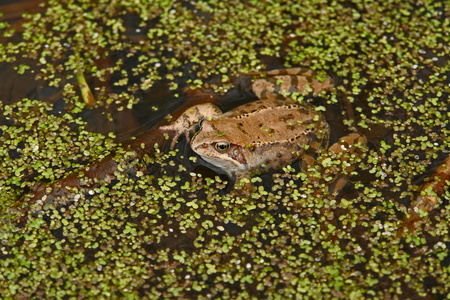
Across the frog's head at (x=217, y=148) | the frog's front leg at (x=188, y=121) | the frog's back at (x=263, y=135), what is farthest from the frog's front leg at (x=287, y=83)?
the frog's head at (x=217, y=148)

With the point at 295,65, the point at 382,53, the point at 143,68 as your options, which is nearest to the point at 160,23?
the point at 143,68

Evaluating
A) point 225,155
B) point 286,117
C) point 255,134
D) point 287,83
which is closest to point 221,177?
point 225,155

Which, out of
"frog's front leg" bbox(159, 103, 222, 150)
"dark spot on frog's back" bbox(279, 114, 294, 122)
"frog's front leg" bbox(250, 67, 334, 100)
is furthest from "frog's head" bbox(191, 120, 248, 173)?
"frog's front leg" bbox(250, 67, 334, 100)

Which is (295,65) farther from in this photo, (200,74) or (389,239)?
(389,239)

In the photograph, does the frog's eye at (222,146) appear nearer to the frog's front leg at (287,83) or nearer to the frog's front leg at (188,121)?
the frog's front leg at (188,121)

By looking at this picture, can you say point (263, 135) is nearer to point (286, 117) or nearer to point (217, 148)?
point (286, 117)

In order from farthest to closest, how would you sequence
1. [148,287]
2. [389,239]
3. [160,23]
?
[160,23], [389,239], [148,287]
